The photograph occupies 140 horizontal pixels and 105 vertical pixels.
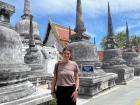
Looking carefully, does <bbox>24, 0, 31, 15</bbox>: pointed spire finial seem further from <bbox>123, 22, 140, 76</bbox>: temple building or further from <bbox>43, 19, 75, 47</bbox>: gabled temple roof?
<bbox>123, 22, 140, 76</bbox>: temple building

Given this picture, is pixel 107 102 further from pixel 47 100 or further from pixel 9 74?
pixel 9 74

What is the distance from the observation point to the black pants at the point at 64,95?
16.1 feet

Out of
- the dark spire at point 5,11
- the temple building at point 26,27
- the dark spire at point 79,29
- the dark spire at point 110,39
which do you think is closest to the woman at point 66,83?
the dark spire at point 5,11

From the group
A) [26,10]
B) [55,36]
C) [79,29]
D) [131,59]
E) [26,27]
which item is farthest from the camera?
[55,36]

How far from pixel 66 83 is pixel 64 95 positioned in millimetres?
217

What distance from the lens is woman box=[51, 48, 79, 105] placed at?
4934 millimetres

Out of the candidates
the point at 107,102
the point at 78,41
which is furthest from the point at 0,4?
the point at 78,41

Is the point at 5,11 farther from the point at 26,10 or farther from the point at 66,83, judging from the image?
the point at 26,10

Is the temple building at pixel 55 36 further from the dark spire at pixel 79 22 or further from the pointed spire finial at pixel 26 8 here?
the dark spire at pixel 79 22

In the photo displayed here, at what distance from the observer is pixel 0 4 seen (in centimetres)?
628

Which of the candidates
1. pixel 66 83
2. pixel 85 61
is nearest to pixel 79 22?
pixel 85 61

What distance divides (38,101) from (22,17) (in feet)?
63.5

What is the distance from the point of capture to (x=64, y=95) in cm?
495

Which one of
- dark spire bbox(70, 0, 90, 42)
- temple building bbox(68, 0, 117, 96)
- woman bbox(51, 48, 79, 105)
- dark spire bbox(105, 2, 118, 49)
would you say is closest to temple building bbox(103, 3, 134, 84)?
dark spire bbox(105, 2, 118, 49)
